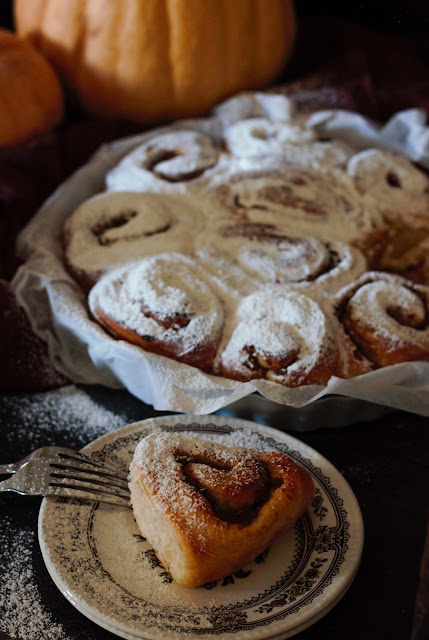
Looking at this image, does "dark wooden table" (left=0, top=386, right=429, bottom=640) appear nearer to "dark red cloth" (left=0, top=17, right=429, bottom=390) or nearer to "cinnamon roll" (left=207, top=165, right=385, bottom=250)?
"dark red cloth" (left=0, top=17, right=429, bottom=390)

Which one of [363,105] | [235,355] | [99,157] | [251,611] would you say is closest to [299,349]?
[235,355]

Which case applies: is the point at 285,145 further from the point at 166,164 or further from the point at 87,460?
the point at 87,460

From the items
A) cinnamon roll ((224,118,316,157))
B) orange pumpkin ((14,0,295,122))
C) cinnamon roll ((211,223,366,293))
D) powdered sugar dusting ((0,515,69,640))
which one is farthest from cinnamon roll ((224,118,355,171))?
powdered sugar dusting ((0,515,69,640))

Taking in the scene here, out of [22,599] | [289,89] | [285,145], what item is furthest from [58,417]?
[289,89]

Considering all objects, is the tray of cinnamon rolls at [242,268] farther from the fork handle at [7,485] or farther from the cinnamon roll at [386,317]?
the fork handle at [7,485]

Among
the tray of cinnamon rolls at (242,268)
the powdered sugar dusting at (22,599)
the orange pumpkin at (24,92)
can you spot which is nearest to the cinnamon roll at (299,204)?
the tray of cinnamon rolls at (242,268)

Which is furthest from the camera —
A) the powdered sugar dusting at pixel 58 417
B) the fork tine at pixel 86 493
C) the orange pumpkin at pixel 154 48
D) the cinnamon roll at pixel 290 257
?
the orange pumpkin at pixel 154 48
